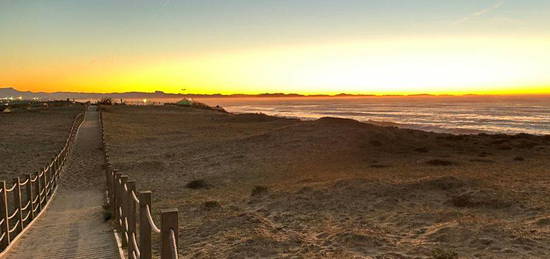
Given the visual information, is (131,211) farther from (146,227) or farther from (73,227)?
(73,227)

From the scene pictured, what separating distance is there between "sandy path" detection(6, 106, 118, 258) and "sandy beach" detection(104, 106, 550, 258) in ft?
5.63

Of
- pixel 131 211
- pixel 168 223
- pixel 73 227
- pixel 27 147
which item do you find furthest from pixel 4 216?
pixel 27 147

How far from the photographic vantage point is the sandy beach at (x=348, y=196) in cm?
848

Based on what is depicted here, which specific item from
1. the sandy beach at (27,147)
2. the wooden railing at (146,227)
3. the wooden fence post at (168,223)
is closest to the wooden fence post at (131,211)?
the wooden railing at (146,227)

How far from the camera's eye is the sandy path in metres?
7.54

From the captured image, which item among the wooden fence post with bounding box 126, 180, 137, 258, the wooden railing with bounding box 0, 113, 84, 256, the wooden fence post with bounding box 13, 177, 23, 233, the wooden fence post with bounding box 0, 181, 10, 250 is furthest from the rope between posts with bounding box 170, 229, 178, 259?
the wooden fence post with bounding box 13, 177, 23, 233

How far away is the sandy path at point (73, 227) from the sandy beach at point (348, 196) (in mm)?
1717

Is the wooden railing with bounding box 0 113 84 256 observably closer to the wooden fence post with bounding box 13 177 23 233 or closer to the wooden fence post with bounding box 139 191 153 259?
the wooden fence post with bounding box 13 177 23 233

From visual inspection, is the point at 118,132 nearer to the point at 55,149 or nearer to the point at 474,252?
the point at 55,149

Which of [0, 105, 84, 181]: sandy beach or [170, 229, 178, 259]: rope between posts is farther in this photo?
[0, 105, 84, 181]: sandy beach

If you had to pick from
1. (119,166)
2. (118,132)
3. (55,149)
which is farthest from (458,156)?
(118,132)

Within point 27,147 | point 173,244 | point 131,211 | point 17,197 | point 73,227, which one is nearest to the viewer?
point 173,244

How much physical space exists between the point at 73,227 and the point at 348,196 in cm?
784

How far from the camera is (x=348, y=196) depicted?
12.8 meters
